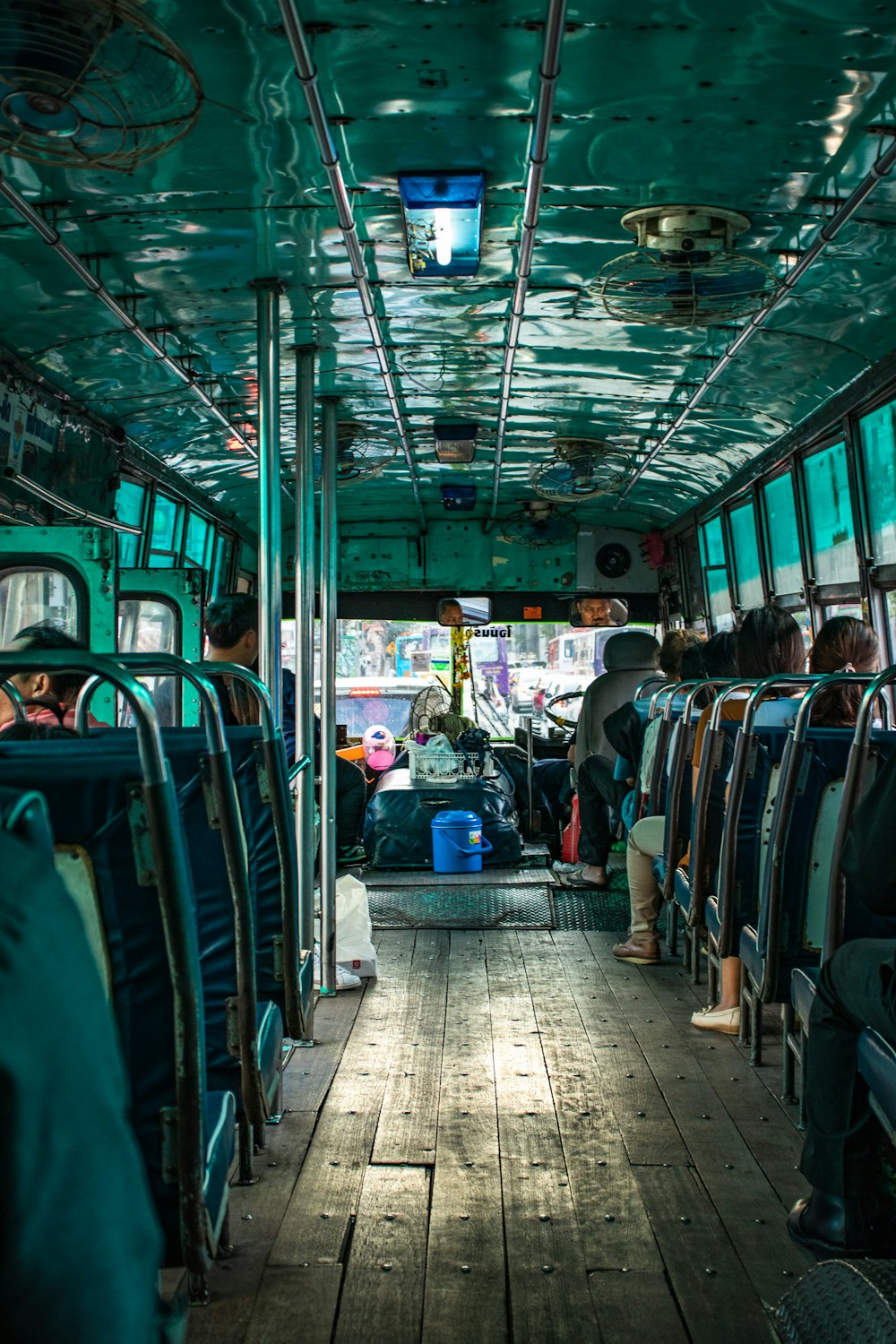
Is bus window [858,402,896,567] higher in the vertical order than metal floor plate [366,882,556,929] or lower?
higher

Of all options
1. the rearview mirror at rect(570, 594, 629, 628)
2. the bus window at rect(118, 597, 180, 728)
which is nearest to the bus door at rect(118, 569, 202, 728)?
the bus window at rect(118, 597, 180, 728)

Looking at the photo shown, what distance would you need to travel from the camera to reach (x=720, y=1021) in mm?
Answer: 4441

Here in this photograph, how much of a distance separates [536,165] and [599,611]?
27.0 feet

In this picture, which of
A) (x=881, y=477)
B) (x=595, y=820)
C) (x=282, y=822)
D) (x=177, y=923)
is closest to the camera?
(x=177, y=923)

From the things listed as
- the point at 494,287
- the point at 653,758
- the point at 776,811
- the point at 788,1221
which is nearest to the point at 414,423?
the point at 494,287

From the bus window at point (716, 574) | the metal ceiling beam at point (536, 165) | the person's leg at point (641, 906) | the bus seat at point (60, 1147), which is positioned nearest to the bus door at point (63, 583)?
the metal ceiling beam at point (536, 165)

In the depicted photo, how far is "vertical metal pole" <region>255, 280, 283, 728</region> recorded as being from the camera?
14.4 feet

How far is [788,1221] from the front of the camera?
2.82 m

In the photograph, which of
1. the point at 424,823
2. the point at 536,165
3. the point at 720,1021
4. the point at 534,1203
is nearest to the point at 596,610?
the point at 424,823

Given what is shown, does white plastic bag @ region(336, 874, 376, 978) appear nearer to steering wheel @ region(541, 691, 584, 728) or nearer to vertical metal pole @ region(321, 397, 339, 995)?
vertical metal pole @ region(321, 397, 339, 995)

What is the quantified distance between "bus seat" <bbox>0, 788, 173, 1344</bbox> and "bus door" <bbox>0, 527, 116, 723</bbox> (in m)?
5.08

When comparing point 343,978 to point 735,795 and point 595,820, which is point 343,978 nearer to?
point 735,795

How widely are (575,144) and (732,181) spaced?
69 centimetres

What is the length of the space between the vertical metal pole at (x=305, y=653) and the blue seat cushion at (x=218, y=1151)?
229cm
